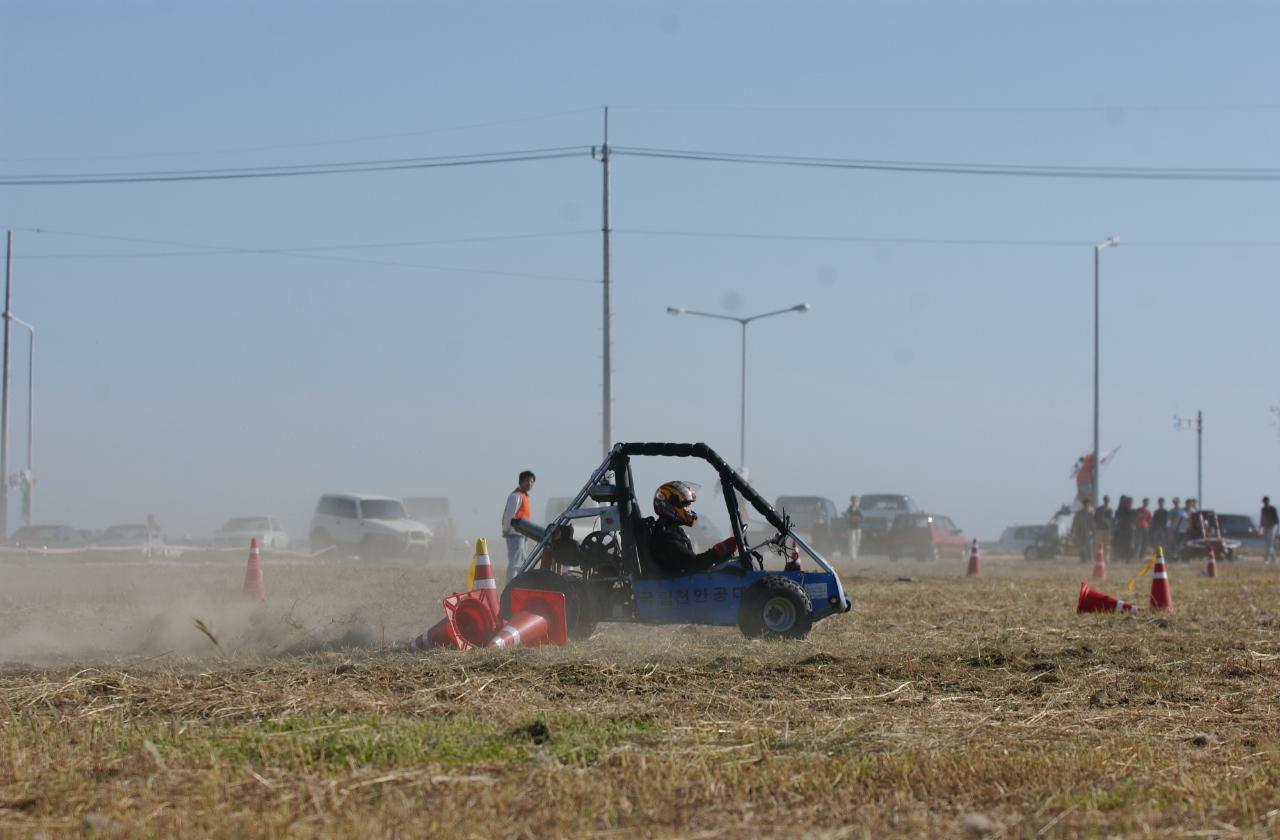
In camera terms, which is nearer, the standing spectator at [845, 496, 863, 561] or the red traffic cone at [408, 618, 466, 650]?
the red traffic cone at [408, 618, 466, 650]

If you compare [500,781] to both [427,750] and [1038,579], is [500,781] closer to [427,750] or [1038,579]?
[427,750]

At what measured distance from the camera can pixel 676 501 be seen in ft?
43.9

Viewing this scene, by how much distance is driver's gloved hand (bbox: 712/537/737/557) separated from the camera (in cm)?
1339

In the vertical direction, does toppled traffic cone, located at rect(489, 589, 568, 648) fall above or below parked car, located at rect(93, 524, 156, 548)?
above

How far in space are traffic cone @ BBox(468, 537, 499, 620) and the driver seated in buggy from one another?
4.49 feet

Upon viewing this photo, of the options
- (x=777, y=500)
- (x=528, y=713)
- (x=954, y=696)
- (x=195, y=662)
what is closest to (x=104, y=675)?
(x=195, y=662)

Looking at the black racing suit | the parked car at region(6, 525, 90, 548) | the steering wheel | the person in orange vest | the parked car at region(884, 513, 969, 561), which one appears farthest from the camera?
the parked car at region(6, 525, 90, 548)

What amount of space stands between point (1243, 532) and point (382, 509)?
83.9ft

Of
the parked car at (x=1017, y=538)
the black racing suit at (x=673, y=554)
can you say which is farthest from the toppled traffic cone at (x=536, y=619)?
the parked car at (x=1017, y=538)

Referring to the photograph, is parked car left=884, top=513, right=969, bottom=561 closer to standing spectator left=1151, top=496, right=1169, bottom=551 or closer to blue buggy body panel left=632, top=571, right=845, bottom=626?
→ standing spectator left=1151, top=496, right=1169, bottom=551

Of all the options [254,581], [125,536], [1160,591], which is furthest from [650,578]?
[125,536]

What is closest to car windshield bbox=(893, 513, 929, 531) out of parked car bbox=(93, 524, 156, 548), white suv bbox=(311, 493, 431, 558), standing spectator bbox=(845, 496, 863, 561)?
standing spectator bbox=(845, 496, 863, 561)

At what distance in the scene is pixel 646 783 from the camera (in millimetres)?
6422

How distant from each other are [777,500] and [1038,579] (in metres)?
21.7
